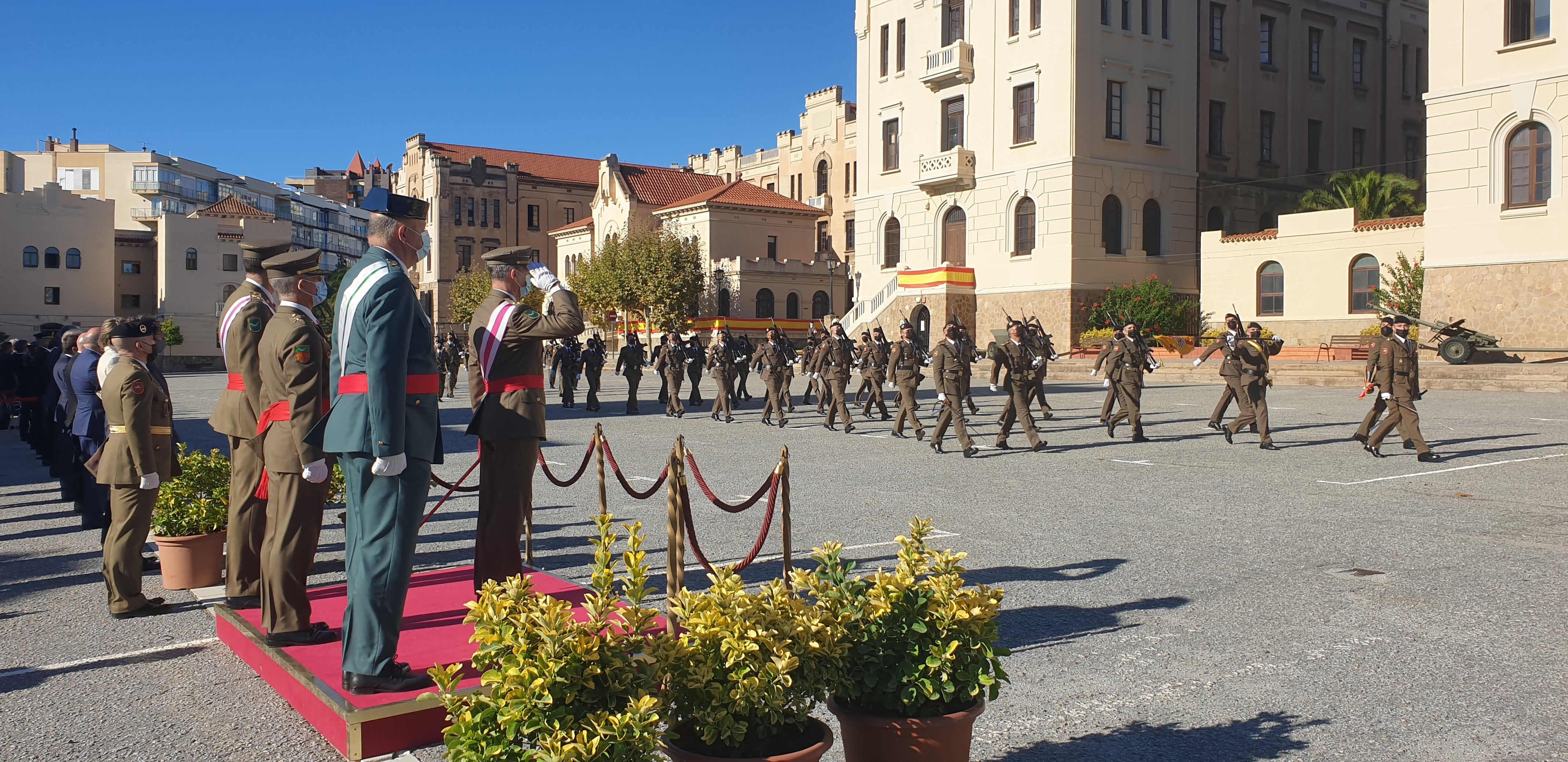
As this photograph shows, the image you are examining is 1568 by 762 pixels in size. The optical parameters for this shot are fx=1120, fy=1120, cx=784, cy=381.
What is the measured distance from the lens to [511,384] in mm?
6215

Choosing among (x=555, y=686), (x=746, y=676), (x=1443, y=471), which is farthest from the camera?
(x=1443, y=471)

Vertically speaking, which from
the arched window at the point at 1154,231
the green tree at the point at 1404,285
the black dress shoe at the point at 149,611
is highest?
the arched window at the point at 1154,231

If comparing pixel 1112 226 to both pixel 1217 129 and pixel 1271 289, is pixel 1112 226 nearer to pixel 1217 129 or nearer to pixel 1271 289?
pixel 1271 289

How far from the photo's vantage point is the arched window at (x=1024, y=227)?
39625mm

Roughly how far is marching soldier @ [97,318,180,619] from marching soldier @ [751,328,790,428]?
45.5 ft

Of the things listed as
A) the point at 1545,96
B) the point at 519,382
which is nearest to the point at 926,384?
the point at 1545,96

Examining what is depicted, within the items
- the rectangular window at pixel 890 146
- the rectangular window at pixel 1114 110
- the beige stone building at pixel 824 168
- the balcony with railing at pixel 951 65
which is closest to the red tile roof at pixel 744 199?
the beige stone building at pixel 824 168

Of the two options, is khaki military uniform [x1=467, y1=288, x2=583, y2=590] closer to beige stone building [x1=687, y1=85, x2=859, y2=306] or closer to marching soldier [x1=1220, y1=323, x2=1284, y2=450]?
marching soldier [x1=1220, y1=323, x2=1284, y2=450]

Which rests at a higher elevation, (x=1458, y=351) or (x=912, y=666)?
(x=1458, y=351)

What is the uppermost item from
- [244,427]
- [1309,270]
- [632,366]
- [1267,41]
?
[1267,41]

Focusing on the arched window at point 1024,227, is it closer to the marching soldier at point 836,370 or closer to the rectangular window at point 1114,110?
the rectangular window at point 1114,110

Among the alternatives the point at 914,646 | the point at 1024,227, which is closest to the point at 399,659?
the point at 914,646

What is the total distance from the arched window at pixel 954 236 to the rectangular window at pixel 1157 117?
7.11m

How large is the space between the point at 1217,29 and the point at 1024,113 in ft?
29.0
